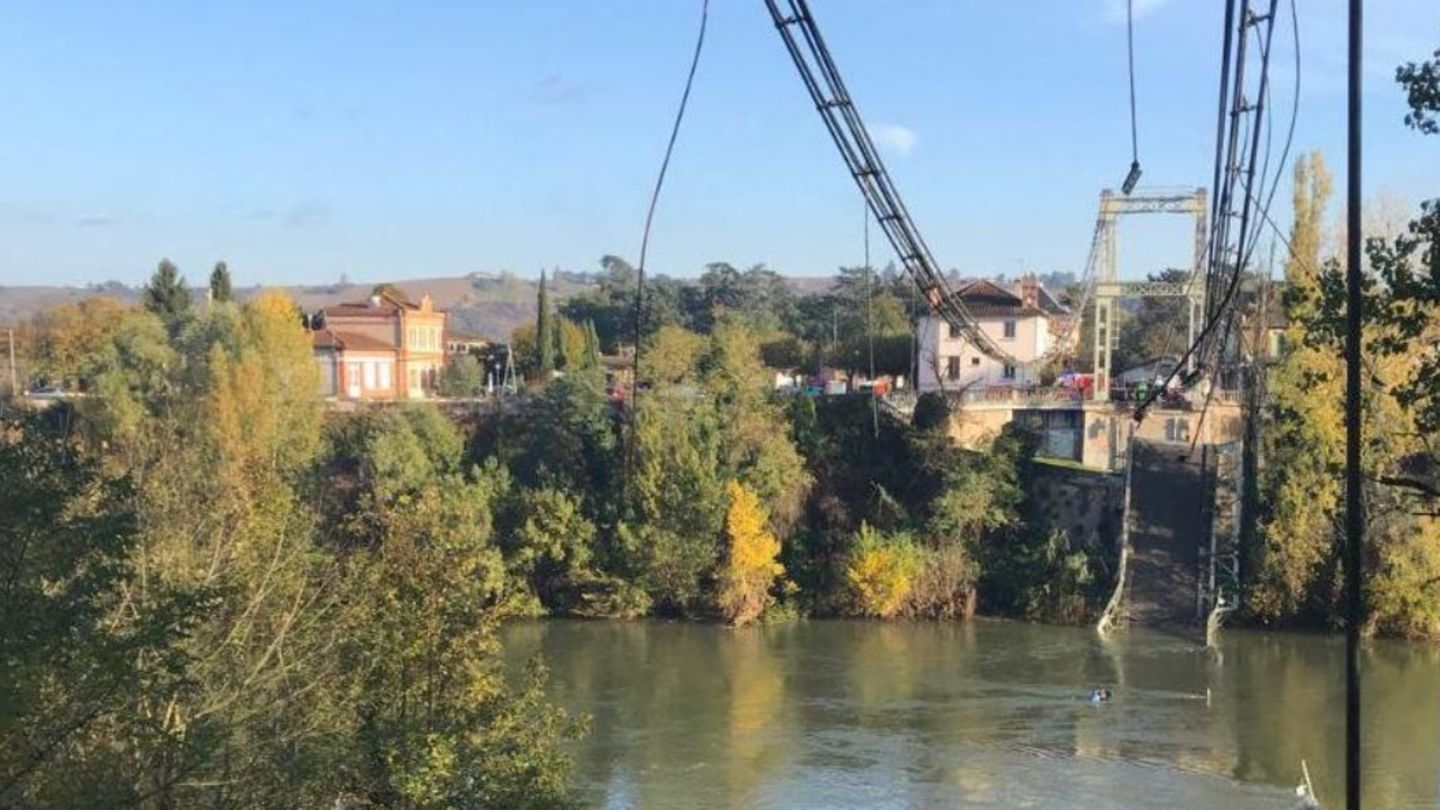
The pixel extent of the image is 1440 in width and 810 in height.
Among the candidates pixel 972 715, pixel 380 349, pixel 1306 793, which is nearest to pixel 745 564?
pixel 972 715

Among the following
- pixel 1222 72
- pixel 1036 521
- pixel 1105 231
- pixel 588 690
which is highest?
pixel 1105 231

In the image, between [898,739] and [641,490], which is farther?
[641,490]

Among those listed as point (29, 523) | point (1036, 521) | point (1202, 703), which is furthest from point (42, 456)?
point (1036, 521)

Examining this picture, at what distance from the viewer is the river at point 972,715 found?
18.7 m

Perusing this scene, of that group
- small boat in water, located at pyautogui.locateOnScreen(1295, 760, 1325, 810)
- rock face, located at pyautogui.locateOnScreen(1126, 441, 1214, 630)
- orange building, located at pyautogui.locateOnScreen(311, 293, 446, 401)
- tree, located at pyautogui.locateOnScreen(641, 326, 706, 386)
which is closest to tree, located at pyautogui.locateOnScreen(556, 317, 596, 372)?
orange building, located at pyautogui.locateOnScreen(311, 293, 446, 401)

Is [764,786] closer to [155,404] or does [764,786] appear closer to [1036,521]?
[1036,521]

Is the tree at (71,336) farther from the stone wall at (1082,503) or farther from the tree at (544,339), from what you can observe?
the stone wall at (1082,503)

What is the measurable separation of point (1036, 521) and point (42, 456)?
1102 inches

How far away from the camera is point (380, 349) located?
47938mm

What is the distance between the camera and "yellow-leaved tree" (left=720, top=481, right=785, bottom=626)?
101 ft

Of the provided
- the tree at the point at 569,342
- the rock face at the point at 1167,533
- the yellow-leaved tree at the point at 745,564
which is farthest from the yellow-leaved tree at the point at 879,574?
the tree at the point at 569,342

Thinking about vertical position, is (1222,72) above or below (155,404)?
above

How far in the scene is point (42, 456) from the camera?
7750mm

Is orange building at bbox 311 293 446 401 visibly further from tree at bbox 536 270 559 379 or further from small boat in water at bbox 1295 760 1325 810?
small boat in water at bbox 1295 760 1325 810
